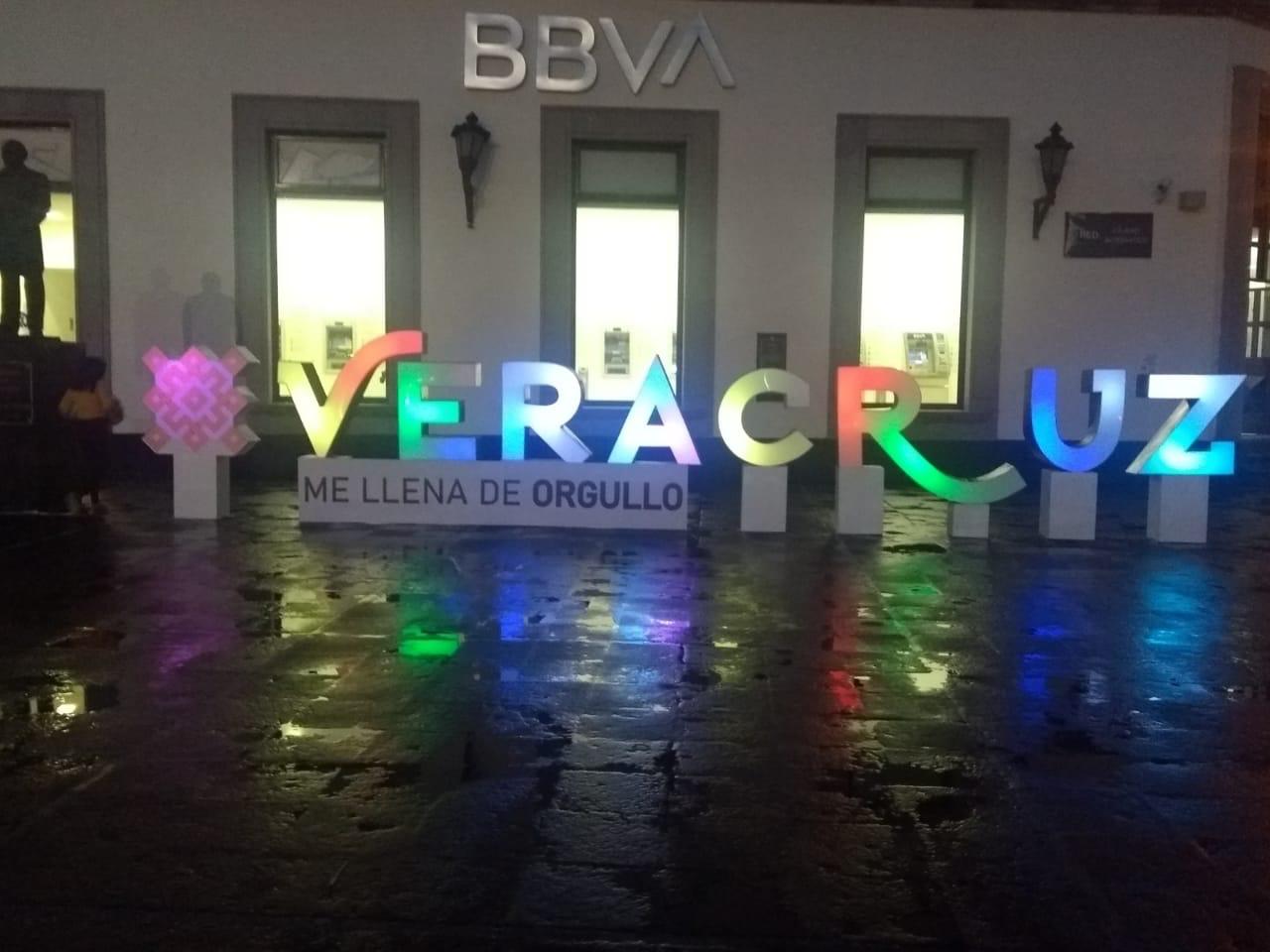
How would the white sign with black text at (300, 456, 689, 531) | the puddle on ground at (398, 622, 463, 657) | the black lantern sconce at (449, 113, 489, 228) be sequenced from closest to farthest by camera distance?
the puddle on ground at (398, 622, 463, 657) → the white sign with black text at (300, 456, 689, 531) → the black lantern sconce at (449, 113, 489, 228)

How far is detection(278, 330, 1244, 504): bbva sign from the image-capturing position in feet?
33.0

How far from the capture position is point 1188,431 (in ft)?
33.4

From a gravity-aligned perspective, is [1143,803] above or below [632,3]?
below

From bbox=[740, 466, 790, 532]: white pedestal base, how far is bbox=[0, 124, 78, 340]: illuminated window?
322 inches

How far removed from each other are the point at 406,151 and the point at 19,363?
15.7 ft

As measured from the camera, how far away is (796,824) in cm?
418

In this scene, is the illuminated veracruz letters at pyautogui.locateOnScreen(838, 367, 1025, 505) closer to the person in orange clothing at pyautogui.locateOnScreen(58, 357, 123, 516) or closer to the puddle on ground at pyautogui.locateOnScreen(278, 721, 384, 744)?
the puddle on ground at pyautogui.locateOnScreen(278, 721, 384, 744)

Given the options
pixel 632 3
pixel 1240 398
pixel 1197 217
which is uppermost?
pixel 632 3

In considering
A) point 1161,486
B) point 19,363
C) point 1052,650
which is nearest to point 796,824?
point 1052,650

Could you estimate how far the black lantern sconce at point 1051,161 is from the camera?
44.1 ft

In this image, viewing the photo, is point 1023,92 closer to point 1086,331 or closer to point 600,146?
point 1086,331

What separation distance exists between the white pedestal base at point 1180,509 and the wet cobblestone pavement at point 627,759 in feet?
5.32

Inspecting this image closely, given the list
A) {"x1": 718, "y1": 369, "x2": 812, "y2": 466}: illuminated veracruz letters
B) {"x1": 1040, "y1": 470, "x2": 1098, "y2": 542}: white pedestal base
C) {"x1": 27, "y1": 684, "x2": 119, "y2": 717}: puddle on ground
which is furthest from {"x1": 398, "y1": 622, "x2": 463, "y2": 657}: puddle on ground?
{"x1": 1040, "y1": 470, "x2": 1098, "y2": 542}: white pedestal base

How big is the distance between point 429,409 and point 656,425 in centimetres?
197
